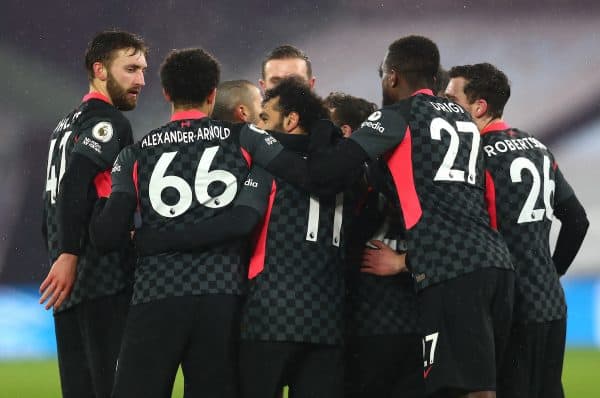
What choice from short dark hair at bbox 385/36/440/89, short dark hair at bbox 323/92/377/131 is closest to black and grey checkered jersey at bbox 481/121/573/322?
short dark hair at bbox 385/36/440/89

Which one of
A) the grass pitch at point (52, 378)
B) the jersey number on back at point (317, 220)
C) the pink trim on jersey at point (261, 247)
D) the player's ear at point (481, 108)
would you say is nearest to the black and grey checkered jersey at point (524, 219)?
the player's ear at point (481, 108)

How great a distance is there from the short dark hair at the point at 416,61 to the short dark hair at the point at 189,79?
2.29 ft

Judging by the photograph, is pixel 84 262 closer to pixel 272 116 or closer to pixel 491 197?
pixel 272 116

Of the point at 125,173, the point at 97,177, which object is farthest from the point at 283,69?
the point at 125,173

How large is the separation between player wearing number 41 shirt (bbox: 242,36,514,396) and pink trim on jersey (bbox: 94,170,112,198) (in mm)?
662

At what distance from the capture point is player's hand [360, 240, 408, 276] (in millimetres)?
3670

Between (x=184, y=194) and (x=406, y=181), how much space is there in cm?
80

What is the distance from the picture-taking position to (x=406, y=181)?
3416mm

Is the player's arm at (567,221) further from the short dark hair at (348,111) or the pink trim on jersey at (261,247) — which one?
the pink trim on jersey at (261,247)

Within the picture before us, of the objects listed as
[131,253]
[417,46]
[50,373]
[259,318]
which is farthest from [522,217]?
[50,373]

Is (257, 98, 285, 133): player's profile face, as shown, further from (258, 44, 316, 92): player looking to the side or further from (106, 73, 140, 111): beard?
(258, 44, 316, 92): player looking to the side

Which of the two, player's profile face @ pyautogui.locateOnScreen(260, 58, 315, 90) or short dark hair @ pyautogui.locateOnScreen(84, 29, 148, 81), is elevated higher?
player's profile face @ pyautogui.locateOnScreen(260, 58, 315, 90)

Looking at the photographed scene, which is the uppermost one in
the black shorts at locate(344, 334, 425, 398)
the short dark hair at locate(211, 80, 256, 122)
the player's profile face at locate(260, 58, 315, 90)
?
the player's profile face at locate(260, 58, 315, 90)

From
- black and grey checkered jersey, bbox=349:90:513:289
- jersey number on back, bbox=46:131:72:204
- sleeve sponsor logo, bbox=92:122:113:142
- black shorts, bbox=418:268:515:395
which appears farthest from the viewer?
jersey number on back, bbox=46:131:72:204
